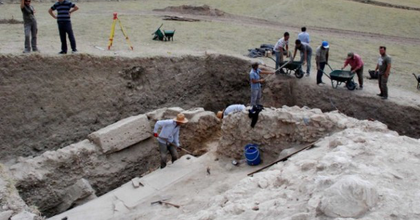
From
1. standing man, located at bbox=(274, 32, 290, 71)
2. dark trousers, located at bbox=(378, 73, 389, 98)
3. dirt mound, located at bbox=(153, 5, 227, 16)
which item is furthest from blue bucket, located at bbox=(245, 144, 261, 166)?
dirt mound, located at bbox=(153, 5, 227, 16)

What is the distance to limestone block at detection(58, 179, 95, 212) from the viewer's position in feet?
32.1

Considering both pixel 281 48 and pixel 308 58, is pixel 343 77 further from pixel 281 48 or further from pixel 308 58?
pixel 281 48

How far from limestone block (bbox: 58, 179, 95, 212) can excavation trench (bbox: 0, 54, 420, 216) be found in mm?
161

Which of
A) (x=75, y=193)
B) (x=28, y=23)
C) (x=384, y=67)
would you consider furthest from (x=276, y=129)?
(x=28, y=23)

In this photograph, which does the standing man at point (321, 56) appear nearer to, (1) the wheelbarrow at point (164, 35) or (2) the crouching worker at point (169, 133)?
(2) the crouching worker at point (169, 133)

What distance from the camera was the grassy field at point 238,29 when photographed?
13.8 metres

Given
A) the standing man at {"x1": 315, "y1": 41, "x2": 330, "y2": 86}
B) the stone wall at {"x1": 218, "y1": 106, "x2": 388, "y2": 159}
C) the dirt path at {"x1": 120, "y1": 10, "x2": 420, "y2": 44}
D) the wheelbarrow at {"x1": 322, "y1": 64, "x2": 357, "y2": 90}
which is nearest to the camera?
the stone wall at {"x1": 218, "y1": 106, "x2": 388, "y2": 159}

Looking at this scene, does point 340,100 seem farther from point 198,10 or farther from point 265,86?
point 198,10

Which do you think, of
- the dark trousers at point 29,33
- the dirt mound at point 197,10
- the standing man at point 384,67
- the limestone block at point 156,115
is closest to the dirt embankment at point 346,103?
the standing man at point 384,67

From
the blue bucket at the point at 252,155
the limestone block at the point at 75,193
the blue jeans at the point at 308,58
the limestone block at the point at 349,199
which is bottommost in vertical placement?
the limestone block at the point at 75,193

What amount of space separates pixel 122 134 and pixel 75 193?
1.85 metres

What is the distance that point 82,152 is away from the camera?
33.3 ft

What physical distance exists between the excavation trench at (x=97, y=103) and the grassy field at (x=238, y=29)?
58 centimetres

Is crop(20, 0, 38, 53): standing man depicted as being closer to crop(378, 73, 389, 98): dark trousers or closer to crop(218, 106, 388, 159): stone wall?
crop(218, 106, 388, 159): stone wall
